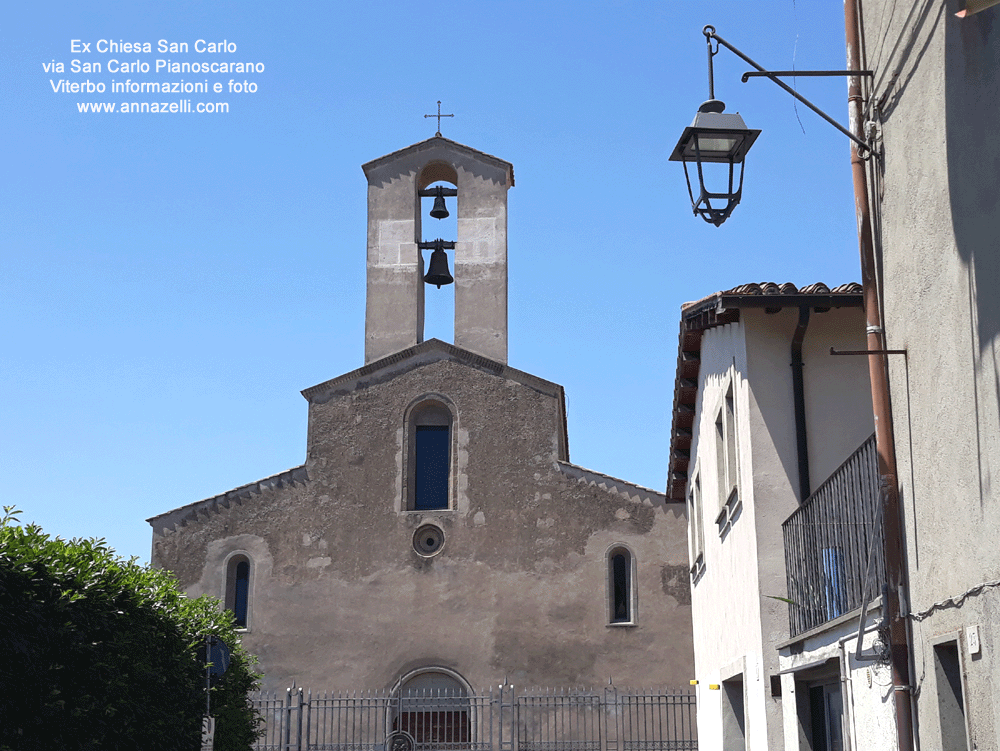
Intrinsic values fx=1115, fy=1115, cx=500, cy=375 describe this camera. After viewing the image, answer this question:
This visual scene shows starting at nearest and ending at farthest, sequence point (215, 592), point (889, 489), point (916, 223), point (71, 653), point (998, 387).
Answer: point (998, 387), point (916, 223), point (889, 489), point (71, 653), point (215, 592)

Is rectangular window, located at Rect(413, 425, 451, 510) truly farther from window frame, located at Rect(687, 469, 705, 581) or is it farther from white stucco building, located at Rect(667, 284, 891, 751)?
white stucco building, located at Rect(667, 284, 891, 751)

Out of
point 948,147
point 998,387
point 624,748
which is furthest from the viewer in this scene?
point 624,748

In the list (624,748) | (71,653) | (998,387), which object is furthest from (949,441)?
(624,748)

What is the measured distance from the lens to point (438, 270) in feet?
71.9

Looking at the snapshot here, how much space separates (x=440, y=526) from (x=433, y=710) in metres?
3.40

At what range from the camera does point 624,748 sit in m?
19.3

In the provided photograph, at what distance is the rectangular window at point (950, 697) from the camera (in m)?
5.34

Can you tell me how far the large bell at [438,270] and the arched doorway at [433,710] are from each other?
7408 mm

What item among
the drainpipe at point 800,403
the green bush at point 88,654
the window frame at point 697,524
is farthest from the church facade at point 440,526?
the drainpipe at point 800,403

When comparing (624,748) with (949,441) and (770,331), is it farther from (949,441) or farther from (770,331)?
(949,441)

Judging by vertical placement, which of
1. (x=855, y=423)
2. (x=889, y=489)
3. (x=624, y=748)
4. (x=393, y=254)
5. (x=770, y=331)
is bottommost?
(x=624, y=748)

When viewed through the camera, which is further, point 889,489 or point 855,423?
point 855,423

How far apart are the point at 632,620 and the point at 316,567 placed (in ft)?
19.8

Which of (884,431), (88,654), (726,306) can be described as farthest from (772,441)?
(88,654)
